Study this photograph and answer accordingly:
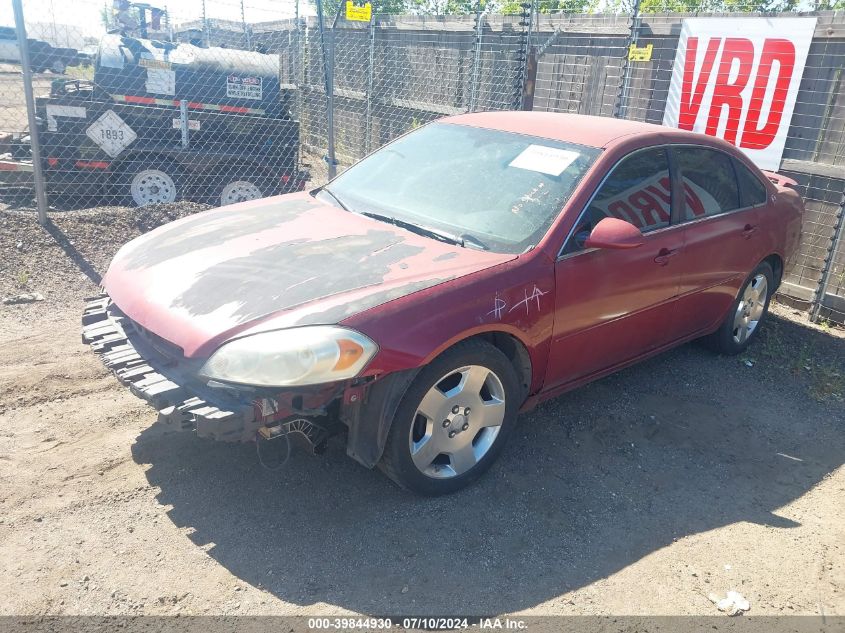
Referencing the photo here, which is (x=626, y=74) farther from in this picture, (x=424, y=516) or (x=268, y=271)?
(x=424, y=516)

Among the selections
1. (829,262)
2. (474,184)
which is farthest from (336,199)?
(829,262)

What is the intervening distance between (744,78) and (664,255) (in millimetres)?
3826

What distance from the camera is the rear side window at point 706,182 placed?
14.6ft

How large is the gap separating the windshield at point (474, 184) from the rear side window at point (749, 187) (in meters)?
1.64

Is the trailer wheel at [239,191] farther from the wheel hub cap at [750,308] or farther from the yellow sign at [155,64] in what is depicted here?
the wheel hub cap at [750,308]

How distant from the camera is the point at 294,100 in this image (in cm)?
980

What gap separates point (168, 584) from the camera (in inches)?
109

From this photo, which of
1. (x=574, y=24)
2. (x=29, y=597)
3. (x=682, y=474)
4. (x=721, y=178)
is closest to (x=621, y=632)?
(x=682, y=474)

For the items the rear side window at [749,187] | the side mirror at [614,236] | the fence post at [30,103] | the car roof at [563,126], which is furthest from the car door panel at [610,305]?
the fence post at [30,103]

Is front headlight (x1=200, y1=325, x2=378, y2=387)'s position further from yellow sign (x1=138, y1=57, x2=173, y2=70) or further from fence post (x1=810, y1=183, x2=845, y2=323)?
yellow sign (x1=138, y1=57, x2=173, y2=70)

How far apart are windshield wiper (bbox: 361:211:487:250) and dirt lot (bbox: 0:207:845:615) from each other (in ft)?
3.92

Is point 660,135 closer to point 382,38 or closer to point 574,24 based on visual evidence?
point 574,24

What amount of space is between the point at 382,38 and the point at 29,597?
10.8m

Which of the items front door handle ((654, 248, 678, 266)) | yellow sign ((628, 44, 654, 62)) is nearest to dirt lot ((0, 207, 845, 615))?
front door handle ((654, 248, 678, 266))
